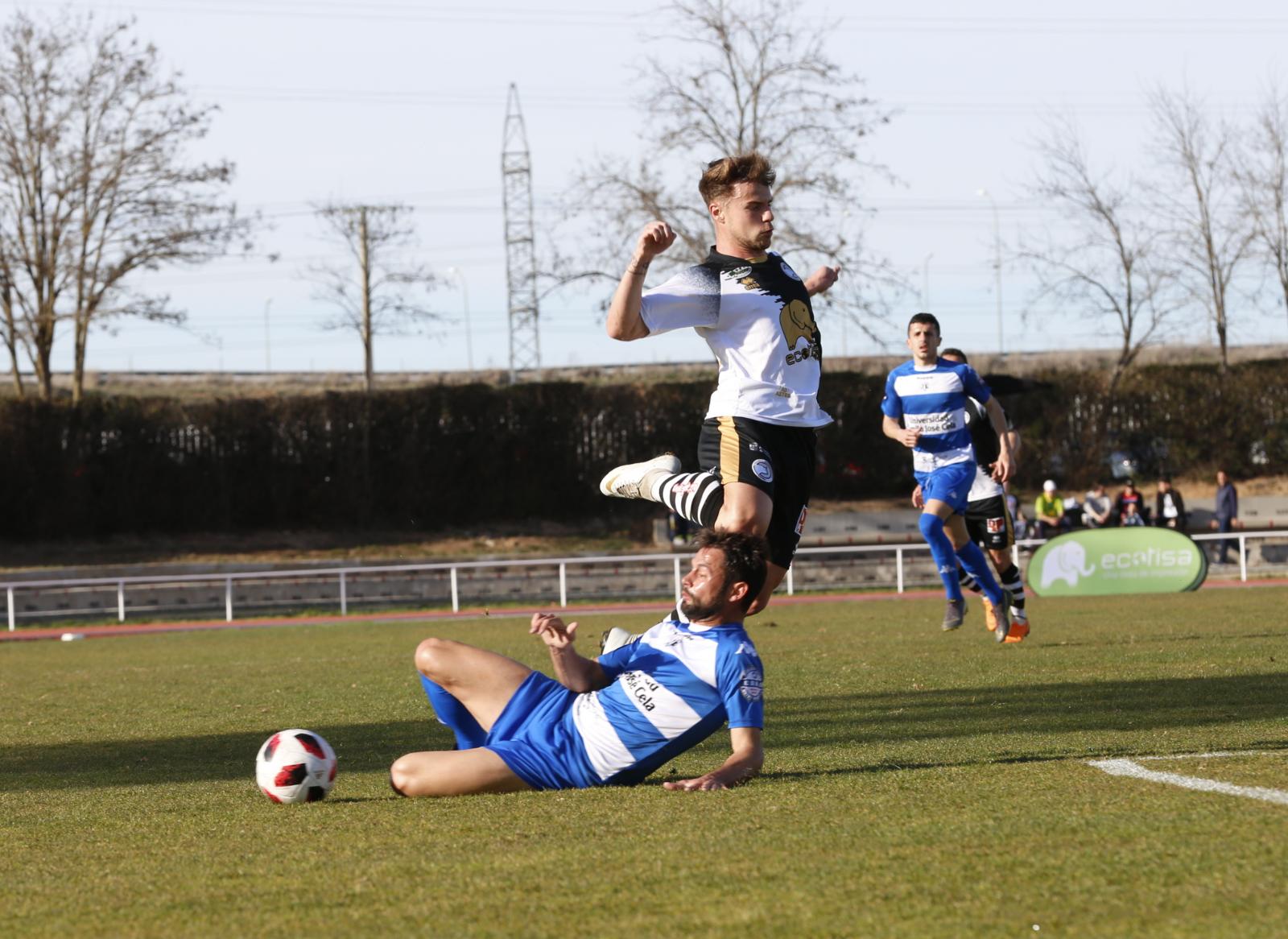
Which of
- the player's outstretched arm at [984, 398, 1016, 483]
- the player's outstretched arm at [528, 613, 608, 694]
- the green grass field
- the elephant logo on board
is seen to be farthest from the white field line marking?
the elephant logo on board

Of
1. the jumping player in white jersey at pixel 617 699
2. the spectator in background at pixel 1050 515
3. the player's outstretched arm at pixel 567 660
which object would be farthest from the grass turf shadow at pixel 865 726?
the spectator in background at pixel 1050 515

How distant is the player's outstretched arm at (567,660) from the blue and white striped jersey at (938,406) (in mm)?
6212

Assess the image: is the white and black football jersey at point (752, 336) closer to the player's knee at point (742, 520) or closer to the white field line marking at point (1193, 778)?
the player's knee at point (742, 520)

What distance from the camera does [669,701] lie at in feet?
18.2

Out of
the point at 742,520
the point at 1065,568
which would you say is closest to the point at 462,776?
the point at 742,520

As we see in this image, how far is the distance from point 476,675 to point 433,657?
0.60ft

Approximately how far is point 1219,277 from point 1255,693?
3435 cm

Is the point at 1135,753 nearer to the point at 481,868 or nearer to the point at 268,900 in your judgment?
the point at 481,868

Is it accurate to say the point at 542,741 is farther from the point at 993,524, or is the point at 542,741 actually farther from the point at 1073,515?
the point at 1073,515

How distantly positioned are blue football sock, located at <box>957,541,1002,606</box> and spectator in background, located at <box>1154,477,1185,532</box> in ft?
57.3

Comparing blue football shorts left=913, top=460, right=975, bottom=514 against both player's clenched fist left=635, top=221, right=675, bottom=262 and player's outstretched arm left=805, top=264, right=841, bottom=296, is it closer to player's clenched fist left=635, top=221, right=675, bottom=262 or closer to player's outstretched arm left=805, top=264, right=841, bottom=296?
player's outstretched arm left=805, top=264, right=841, bottom=296

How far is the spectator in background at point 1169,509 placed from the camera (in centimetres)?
2789

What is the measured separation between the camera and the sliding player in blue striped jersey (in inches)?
450

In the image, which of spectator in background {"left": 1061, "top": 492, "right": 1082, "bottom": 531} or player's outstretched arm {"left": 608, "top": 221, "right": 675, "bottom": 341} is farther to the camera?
spectator in background {"left": 1061, "top": 492, "right": 1082, "bottom": 531}
